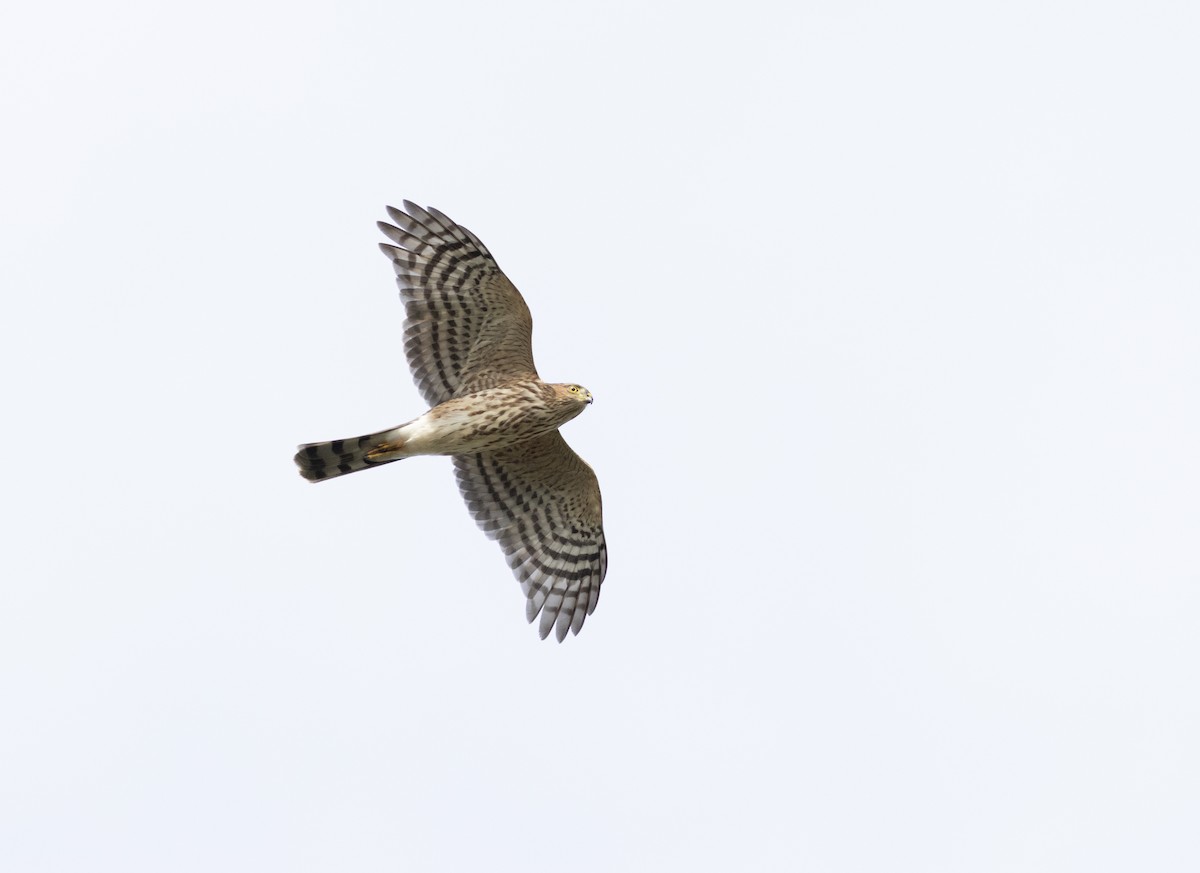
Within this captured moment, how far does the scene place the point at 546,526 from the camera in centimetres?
1853

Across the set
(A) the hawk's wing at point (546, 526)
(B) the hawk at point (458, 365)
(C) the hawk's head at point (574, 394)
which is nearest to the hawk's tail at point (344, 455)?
(B) the hawk at point (458, 365)

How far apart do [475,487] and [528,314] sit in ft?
6.53

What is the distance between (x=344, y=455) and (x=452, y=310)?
1603 mm

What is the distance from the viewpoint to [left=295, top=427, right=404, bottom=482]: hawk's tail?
1720 centimetres

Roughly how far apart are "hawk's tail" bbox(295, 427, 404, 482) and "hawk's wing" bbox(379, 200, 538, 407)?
0.56 metres

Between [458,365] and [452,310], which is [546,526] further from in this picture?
[452,310]

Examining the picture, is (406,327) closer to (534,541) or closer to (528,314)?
(528,314)

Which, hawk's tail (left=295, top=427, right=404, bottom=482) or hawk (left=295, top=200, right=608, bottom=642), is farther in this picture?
hawk's tail (left=295, top=427, right=404, bottom=482)

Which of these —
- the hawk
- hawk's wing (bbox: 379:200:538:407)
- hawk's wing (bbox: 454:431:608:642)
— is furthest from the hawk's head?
hawk's wing (bbox: 454:431:608:642)

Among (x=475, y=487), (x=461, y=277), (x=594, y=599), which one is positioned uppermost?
(x=461, y=277)

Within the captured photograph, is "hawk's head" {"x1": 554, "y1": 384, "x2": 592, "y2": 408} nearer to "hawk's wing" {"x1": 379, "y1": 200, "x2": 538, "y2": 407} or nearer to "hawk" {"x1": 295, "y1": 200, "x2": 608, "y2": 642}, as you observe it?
"hawk" {"x1": 295, "y1": 200, "x2": 608, "y2": 642}

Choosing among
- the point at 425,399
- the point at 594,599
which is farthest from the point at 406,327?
the point at 594,599

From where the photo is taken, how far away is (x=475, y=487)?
18.3 m

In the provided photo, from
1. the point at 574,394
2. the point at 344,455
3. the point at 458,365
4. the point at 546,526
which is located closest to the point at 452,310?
the point at 458,365
